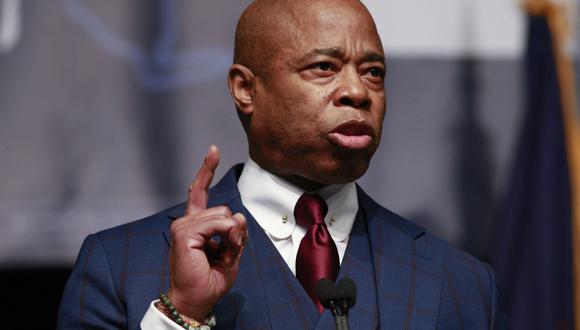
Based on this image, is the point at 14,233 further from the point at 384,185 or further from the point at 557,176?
the point at 557,176

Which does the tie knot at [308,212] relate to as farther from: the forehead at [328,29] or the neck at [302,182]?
the forehead at [328,29]

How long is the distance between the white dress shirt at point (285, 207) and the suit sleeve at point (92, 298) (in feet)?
0.94

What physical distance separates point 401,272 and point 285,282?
0.75 feet

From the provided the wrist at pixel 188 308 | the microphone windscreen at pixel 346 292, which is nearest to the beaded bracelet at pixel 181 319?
the wrist at pixel 188 308

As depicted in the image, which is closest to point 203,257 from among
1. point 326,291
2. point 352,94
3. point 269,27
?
point 326,291

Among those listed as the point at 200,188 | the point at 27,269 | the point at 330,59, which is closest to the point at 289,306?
the point at 200,188

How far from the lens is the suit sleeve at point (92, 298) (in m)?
1.75

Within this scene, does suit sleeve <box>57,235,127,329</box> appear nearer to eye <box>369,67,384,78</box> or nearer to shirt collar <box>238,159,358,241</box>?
shirt collar <box>238,159,358,241</box>

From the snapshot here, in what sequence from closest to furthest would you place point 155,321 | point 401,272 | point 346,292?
point 346,292 → point 155,321 → point 401,272

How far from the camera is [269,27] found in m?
1.91

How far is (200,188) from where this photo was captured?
1647mm

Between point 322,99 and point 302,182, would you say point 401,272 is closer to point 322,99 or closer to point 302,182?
point 302,182

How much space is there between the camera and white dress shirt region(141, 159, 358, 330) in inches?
74.3

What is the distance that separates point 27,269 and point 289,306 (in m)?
1.21
